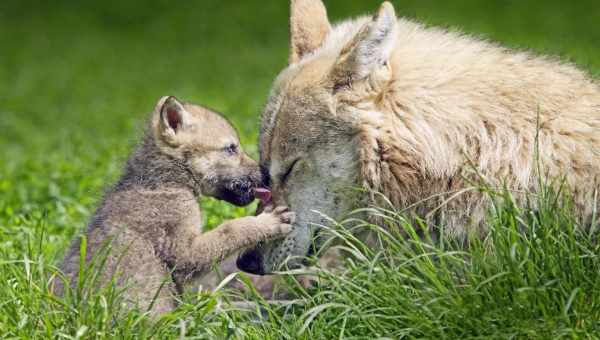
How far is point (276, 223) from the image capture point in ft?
14.1

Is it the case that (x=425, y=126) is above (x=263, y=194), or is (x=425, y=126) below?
above

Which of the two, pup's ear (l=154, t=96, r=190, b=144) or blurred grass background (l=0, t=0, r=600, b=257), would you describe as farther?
blurred grass background (l=0, t=0, r=600, b=257)

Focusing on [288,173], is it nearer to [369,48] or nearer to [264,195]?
[264,195]

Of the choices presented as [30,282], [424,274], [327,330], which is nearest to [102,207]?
[30,282]

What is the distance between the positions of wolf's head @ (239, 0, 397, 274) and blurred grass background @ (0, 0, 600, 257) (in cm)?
81

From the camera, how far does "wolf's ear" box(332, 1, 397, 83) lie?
384cm

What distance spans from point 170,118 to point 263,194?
2.09 feet

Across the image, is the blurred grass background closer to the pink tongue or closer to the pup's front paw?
the pink tongue

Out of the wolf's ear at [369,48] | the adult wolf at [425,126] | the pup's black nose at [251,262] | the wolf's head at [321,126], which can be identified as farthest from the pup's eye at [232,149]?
the wolf's ear at [369,48]

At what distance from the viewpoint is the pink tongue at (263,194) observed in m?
4.52

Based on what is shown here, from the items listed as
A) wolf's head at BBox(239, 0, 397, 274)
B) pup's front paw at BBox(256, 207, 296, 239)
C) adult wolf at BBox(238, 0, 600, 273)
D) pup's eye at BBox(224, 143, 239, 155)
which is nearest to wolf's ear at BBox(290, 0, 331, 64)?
wolf's head at BBox(239, 0, 397, 274)

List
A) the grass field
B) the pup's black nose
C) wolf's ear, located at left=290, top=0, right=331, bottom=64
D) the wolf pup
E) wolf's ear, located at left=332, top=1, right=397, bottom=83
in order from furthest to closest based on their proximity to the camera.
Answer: wolf's ear, located at left=290, top=0, right=331, bottom=64 < the pup's black nose < the wolf pup < wolf's ear, located at left=332, top=1, right=397, bottom=83 < the grass field

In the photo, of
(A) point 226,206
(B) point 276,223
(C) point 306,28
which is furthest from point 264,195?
(A) point 226,206

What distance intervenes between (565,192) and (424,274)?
73 cm
